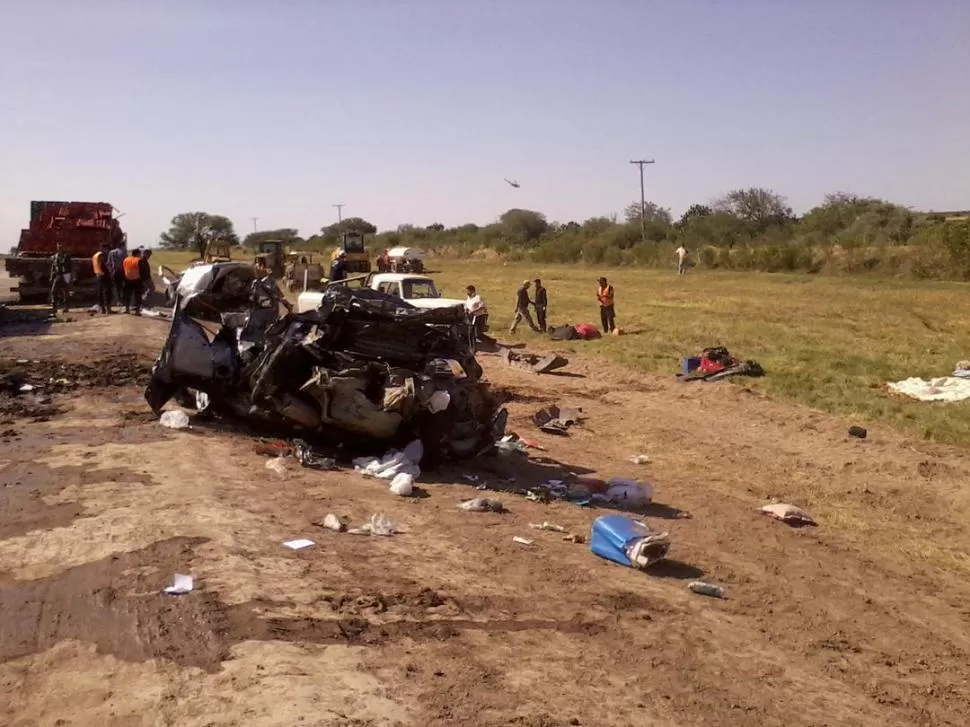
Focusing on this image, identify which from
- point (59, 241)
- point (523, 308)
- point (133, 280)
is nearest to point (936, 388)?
point (523, 308)

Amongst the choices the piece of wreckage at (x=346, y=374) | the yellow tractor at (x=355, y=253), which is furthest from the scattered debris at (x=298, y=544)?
the yellow tractor at (x=355, y=253)

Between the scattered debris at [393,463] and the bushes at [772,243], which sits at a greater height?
the bushes at [772,243]

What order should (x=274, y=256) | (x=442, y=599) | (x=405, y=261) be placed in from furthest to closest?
(x=405, y=261), (x=274, y=256), (x=442, y=599)

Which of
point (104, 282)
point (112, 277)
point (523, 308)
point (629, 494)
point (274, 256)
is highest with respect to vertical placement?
point (274, 256)

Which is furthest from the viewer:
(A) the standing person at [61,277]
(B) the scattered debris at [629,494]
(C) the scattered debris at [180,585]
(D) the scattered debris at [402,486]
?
(A) the standing person at [61,277]

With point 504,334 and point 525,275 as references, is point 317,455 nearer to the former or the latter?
point 504,334

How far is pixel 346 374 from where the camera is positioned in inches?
363

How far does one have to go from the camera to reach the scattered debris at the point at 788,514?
9.03 meters

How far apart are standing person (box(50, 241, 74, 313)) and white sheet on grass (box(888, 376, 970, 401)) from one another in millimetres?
18723

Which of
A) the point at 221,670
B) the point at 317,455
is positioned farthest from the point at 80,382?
the point at 221,670

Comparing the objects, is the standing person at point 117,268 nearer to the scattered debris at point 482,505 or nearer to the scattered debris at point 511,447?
the scattered debris at point 511,447

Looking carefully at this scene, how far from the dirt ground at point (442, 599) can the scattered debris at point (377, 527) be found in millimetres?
130

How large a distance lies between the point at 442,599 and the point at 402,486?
2.65m

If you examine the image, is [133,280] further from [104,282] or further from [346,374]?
[346,374]
